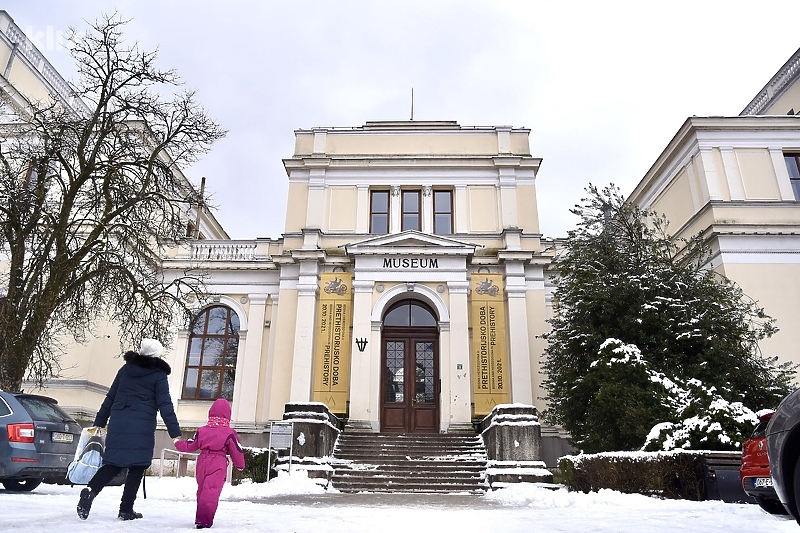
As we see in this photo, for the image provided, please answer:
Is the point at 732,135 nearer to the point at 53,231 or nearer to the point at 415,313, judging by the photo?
the point at 415,313

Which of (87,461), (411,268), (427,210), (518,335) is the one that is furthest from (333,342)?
(87,461)

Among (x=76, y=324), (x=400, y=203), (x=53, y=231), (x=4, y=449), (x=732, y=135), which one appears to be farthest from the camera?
(x=400, y=203)

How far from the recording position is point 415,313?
1994cm

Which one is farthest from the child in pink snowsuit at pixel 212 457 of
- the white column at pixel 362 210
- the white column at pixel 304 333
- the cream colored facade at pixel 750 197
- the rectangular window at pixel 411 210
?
the cream colored facade at pixel 750 197

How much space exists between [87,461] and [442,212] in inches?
665

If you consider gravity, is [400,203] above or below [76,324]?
above

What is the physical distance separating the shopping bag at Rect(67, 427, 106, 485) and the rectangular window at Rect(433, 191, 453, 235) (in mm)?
16111

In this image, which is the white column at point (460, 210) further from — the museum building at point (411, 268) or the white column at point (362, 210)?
the white column at point (362, 210)

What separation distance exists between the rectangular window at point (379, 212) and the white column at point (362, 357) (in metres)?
2.76

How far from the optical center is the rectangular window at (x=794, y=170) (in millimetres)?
19406

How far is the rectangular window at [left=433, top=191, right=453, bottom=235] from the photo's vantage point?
832 inches

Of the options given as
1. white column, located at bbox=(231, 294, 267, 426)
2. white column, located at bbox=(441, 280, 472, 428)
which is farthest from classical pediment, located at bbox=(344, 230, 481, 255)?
white column, located at bbox=(231, 294, 267, 426)

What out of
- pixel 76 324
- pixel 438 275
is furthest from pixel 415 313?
pixel 76 324

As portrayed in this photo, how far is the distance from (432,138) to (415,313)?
6.95 meters
